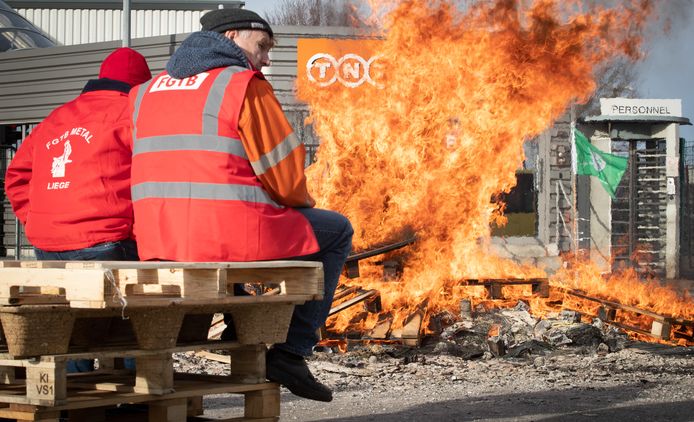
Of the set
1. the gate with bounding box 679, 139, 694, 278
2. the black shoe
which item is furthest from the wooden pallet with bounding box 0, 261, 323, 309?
the gate with bounding box 679, 139, 694, 278

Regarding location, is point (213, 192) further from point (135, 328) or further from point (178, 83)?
point (135, 328)

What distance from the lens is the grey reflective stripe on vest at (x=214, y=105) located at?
4.64 m

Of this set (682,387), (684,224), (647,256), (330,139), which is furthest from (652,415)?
(684,224)

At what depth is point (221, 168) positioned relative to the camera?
4.61 metres

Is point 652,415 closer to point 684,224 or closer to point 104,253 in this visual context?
point 104,253

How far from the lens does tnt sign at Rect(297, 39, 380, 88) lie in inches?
768

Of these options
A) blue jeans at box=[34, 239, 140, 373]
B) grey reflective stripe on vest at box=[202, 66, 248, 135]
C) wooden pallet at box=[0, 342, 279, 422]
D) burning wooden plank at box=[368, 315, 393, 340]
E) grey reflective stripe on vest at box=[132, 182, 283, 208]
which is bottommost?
burning wooden plank at box=[368, 315, 393, 340]

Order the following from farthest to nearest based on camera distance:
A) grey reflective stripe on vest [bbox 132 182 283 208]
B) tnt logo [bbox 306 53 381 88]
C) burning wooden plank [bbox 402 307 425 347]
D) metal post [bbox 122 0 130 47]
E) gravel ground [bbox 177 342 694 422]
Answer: tnt logo [bbox 306 53 381 88] → metal post [bbox 122 0 130 47] → burning wooden plank [bbox 402 307 425 347] → gravel ground [bbox 177 342 694 422] → grey reflective stripe on vest [bbox 132 182 283 208]

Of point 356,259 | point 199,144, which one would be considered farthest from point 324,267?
point 356,259

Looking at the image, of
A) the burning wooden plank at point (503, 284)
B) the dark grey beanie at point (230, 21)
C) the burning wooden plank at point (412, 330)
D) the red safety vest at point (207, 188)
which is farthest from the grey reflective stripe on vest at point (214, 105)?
the burning wooden plank at point (503, 284)

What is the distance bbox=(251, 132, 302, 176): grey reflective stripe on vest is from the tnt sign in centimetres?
1463

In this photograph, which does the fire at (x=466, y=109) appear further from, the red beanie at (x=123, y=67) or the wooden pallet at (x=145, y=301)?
the wooden pallet at (x=145, y=301)

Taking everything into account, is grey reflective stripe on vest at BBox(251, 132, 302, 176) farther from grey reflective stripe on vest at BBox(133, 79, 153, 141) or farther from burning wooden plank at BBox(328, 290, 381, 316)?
burning wooden plank at BBox(328, 290, 381, 316)

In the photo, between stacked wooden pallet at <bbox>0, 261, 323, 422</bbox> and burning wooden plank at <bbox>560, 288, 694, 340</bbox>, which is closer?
stacked wooden pallet at <bbox>0, 261, 323, 422</bbox>
